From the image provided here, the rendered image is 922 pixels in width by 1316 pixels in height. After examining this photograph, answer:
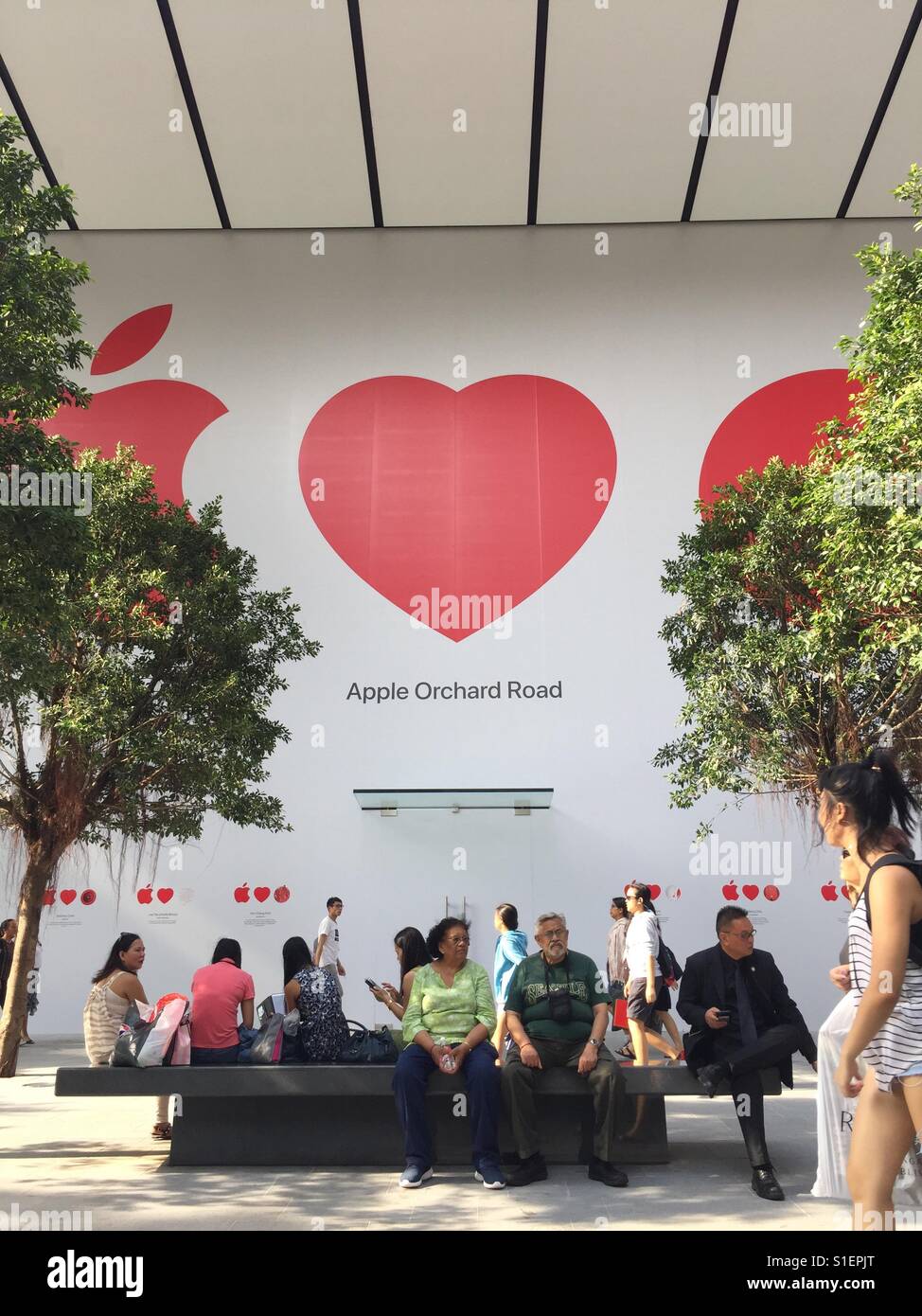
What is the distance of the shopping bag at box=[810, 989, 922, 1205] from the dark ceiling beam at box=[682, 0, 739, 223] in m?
14.5

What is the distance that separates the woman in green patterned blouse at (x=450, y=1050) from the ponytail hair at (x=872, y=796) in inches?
116

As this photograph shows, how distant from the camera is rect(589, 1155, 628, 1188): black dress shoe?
218 inches

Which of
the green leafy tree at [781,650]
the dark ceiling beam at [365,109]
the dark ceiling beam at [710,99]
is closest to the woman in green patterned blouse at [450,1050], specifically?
the green leafy tree at [781,650]

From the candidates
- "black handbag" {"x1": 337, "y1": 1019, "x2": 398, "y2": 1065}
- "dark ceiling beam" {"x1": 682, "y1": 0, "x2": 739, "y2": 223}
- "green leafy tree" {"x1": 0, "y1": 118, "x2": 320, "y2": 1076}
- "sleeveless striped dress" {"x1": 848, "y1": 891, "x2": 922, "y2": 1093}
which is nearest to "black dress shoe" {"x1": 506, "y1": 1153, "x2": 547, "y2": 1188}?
"black handbag" {"x1": 337, "y1": 1019, "x2": 398, "y2": 1065}

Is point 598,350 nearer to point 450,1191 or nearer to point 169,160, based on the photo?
point 169,160

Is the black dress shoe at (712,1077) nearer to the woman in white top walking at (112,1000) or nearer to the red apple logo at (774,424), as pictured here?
the woman in white top walking at (112,1000)

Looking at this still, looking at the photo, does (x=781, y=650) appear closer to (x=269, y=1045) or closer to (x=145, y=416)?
(x=269, y=1045)

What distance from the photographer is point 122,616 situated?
9.98 meters

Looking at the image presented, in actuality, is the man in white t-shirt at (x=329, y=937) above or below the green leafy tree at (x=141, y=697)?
below

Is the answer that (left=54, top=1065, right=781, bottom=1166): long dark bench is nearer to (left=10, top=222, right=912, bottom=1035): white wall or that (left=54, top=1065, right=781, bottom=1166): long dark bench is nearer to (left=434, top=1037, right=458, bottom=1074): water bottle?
(left=434, top=1037, right=458, bottom=1074): water bottle

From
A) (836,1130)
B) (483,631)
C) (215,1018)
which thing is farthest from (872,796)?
(483,631)

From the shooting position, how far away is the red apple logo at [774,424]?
52.3 feet

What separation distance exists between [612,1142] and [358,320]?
43.3ft

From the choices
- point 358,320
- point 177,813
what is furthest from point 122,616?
point 358,320
